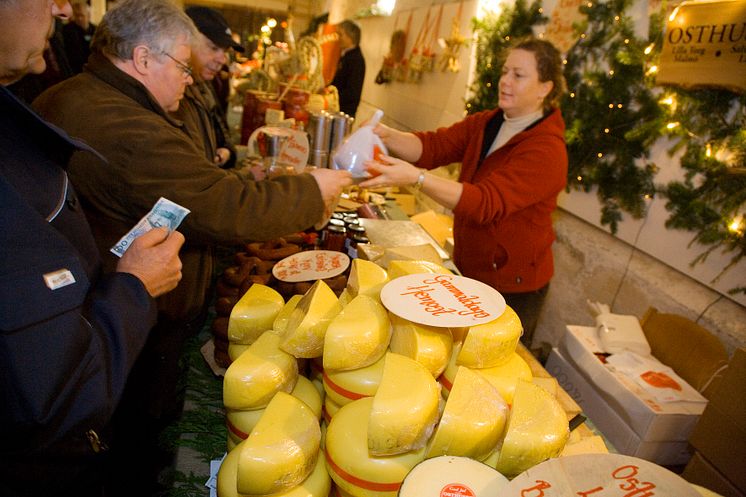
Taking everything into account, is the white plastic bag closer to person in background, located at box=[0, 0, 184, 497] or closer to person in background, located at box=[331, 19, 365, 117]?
person in background, located at box=[0, 0, 184, 497]

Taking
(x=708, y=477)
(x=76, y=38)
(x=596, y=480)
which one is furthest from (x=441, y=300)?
(x=76, y=38)

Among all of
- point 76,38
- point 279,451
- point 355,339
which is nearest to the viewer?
point 279,451

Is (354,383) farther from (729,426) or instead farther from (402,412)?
(729,426)

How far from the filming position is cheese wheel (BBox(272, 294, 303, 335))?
111 cm

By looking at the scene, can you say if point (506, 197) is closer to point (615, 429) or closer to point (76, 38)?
point (615, 429)

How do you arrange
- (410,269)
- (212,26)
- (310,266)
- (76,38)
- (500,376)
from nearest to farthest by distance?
(500,376), (410,269), (310,266), (212,26), (76,38)

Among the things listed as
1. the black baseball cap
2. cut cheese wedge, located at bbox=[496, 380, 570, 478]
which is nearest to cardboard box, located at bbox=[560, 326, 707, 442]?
cut cheese wedge, located at bbox=[496, 380, 570, 478]

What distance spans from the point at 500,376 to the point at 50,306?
887 millimetres

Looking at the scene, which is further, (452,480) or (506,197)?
(506,197)

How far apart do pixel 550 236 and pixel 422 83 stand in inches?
165

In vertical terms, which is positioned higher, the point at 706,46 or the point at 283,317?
the point at 706,46

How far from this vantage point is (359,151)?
72.2 inches

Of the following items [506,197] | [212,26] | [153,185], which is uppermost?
[212,26]

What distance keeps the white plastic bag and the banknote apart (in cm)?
69
